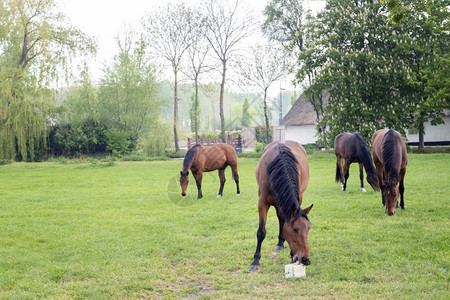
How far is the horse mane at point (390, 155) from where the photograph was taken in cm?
832

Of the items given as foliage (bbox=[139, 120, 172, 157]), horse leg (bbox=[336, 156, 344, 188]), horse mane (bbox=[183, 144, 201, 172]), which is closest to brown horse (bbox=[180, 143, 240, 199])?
horse mane (bbox=[183, 144, 201, 172])

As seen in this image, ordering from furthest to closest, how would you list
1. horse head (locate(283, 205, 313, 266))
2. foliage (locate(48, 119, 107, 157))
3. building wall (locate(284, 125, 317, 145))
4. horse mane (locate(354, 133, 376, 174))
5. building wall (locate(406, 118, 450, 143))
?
building wall (locate(284, 125, 317, 145)), building wall (locate(406, 118, 450, 143)), foliage (locate(48, 119, 107, 157)), horse mane (locate(354, 133, 376, 174)), horse head (locate(283, 205, 313, 266))

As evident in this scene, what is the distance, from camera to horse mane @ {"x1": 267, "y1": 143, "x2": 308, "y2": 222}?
5031 millimetres

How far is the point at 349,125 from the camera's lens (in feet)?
85.1

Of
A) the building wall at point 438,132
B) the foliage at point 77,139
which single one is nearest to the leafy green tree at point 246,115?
the building wall at point 438,132

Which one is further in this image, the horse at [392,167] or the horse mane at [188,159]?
the horse mane at [188,159]

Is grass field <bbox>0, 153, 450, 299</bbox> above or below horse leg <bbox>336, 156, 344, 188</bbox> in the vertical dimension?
below

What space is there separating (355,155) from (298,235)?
7538mm

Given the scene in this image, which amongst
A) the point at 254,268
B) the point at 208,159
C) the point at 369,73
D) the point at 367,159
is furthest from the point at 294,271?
the point at 369,73

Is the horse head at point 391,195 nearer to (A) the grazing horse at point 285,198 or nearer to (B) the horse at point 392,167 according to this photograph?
(B) the horse at point 392,167

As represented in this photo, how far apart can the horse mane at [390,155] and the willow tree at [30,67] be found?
2367 centimetres

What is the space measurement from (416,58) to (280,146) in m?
24.2

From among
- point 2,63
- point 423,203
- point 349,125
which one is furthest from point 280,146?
Answer: point 2,63

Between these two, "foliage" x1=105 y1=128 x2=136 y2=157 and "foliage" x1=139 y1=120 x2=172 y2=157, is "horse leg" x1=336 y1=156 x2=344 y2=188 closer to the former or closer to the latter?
"foliage" x1=139 y1=120 x2=172 y2=157
